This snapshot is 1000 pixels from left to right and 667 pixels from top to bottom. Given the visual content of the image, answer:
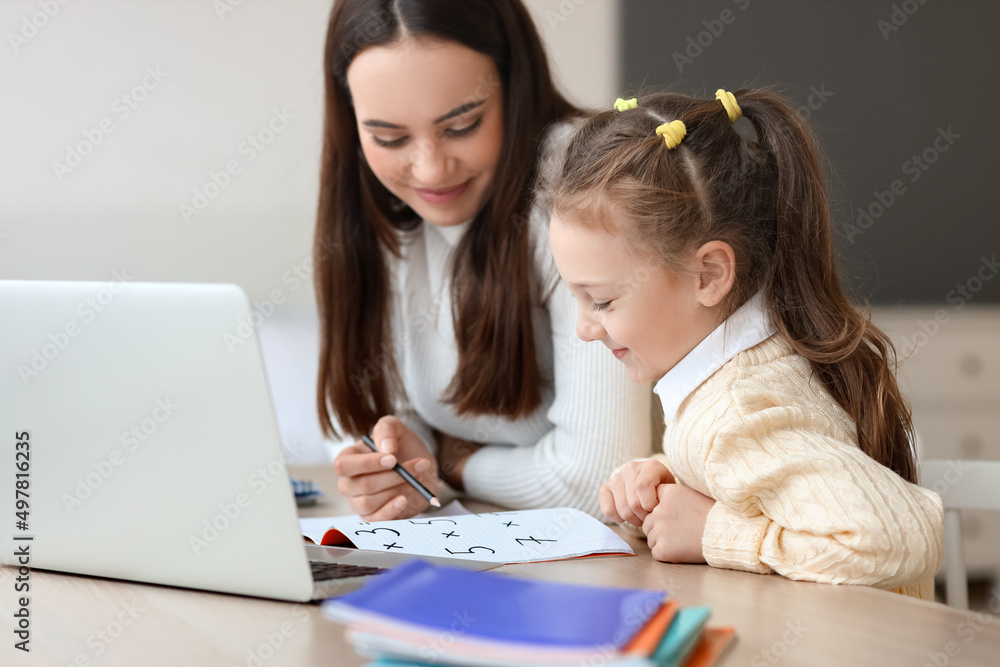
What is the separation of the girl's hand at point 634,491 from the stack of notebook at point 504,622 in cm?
39

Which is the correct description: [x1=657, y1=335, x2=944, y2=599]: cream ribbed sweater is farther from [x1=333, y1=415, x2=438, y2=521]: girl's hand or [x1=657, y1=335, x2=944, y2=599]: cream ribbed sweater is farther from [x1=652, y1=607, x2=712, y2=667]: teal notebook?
[x1=333, y1=415, x2=438, y2=521]: girl's hand

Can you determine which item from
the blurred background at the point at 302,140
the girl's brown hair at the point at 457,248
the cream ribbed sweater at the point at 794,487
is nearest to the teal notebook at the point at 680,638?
the cream ribbed sweater at the point at 794,487

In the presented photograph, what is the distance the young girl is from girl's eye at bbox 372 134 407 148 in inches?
14.3

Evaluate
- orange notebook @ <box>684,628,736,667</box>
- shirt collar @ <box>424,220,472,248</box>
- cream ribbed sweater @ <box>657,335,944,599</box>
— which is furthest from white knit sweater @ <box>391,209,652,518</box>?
orange notebook @ <box>684,628,736,667</box>

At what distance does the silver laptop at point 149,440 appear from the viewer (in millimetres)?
634

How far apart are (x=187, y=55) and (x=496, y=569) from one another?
6.49 feet

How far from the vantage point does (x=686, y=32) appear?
2328 mm

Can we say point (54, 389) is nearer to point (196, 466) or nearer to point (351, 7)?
point (196, 466)

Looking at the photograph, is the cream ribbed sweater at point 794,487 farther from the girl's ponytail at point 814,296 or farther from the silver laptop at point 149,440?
the silver laptop at point 149,440

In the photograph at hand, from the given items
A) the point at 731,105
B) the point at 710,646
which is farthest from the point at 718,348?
the point at 710,646

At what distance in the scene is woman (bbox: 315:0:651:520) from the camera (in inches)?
47.4

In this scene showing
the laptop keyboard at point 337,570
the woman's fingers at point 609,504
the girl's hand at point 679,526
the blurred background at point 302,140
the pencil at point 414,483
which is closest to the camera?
the laptop keyboard at point 337,570

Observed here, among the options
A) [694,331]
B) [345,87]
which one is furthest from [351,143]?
[694,331]

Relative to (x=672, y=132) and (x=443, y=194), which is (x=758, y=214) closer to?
(x=672, y=132)
